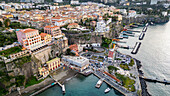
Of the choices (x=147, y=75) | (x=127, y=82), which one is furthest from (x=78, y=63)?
(x=147, y=75)

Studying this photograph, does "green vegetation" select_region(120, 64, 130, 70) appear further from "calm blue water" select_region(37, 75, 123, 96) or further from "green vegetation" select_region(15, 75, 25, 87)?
"green vegetation" select_region(15, 75, 25, 87)

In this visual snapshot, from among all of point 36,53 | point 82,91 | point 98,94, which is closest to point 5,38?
point 36,53

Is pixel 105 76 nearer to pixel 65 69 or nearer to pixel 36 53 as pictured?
pixel 65 69

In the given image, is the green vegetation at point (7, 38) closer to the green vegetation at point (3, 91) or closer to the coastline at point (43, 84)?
the green vegetation at point (3, 91)

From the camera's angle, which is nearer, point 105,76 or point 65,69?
point 105,76

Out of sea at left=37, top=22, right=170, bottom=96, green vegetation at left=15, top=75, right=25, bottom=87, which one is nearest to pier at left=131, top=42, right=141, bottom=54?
sea at left=37, top=22, right=170, bottom=96

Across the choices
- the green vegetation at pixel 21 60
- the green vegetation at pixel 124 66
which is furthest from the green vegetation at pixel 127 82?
the green vegetation at pixel 21 60
